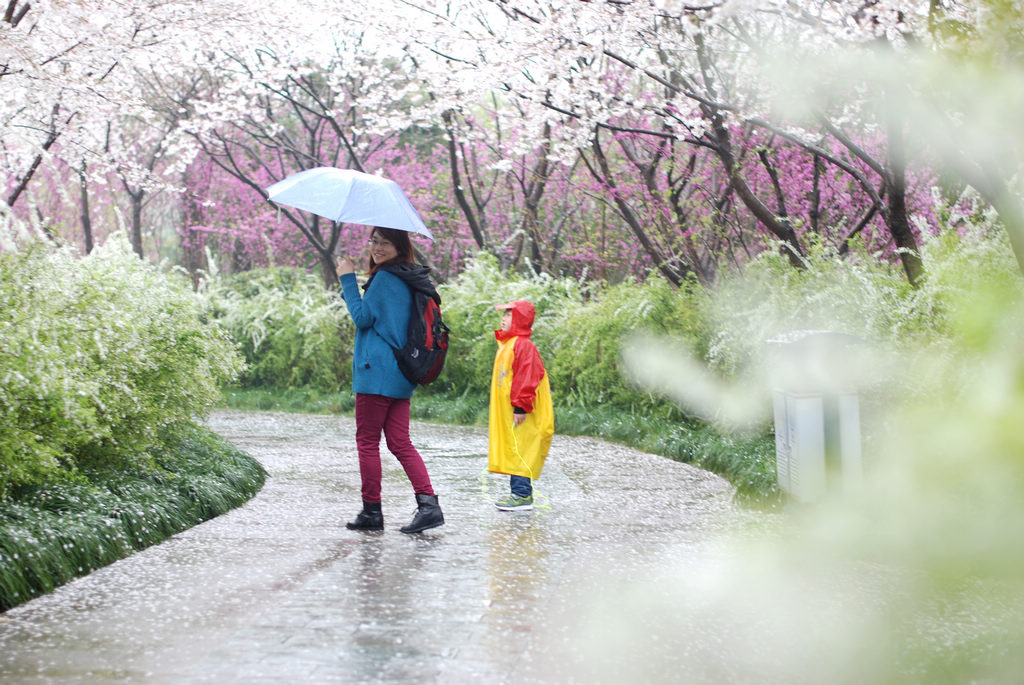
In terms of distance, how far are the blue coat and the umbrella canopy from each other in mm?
330

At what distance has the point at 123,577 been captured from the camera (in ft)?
16.0

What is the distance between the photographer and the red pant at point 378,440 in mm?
6047

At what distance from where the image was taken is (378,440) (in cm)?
612

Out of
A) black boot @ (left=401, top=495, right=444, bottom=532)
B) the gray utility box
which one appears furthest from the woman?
the gray utility box

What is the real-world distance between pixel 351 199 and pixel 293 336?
11.8 m

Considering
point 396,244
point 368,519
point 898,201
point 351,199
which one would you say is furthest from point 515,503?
point 898,201

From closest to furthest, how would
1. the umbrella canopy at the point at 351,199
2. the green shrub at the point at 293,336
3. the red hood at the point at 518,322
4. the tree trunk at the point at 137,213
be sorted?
the umbrella canopy at the point at 351,199
the red hood at the point at 518,322
the green shrub at the point at 293,336
the tree trunk at the point at 137,213

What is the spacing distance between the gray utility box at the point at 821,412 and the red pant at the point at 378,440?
2186 millimetres

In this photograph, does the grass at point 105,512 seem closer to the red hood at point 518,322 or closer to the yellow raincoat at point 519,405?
the yellow raincoat at point 519,405

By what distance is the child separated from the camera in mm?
6945

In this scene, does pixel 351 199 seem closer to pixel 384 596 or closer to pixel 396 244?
pixel 396 244

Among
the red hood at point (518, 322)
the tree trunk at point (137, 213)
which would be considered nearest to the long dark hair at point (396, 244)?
the red hood at point (518, 322)

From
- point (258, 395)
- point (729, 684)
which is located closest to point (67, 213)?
point (258, 395)

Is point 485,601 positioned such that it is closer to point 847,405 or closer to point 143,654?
point 143,654
